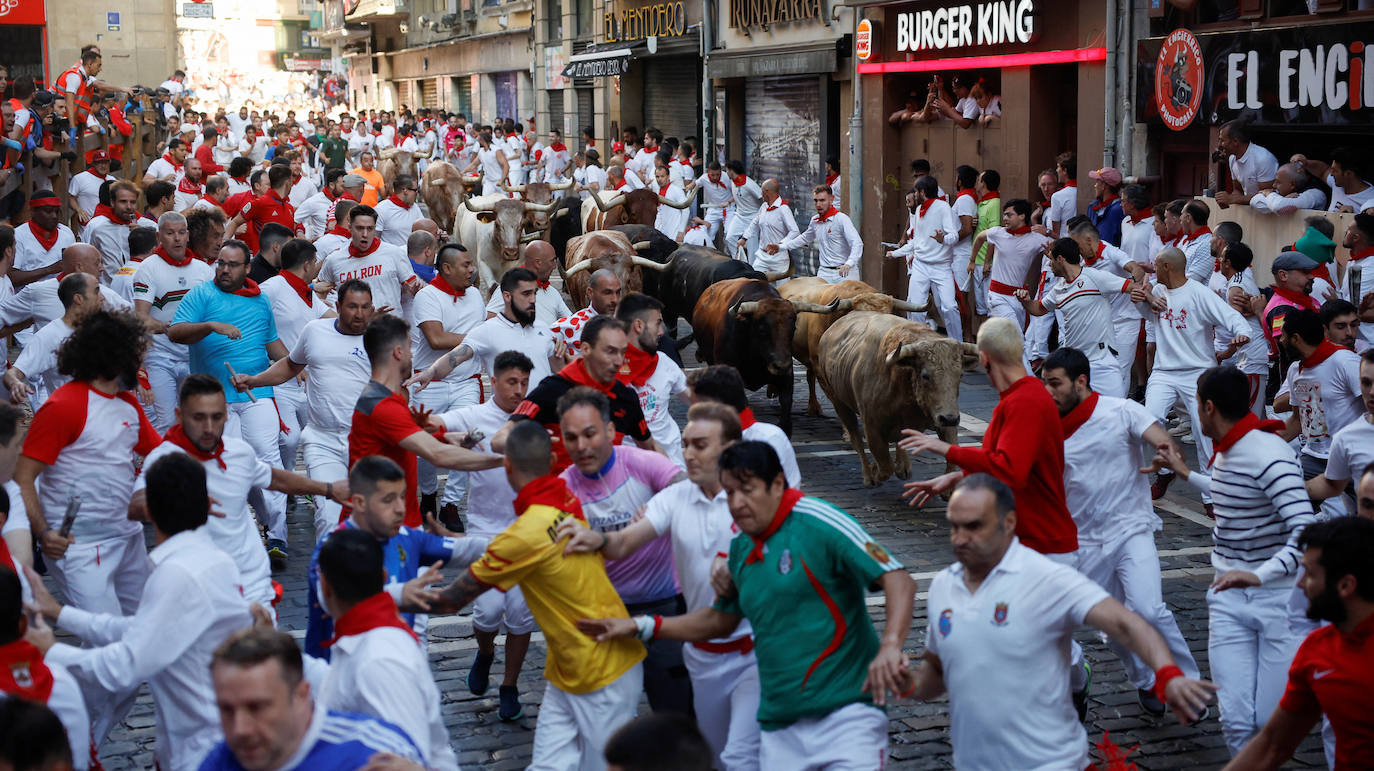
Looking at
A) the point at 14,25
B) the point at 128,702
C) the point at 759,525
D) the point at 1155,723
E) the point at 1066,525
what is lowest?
the point at 1155,723

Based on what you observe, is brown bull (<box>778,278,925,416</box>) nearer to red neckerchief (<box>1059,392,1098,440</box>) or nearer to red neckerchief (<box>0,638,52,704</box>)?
red neckerchief (<box>1059,392,1098,440</box>)

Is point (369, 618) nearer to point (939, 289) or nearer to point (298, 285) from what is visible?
point (298, 285)

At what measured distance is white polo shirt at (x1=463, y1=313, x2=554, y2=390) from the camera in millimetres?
8945

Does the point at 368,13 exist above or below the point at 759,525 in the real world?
above

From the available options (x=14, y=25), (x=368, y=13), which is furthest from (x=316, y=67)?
(x=14, y=25)

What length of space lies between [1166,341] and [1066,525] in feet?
13.9

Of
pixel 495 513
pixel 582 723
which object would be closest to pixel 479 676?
pixel 495 513

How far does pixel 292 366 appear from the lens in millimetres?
8625

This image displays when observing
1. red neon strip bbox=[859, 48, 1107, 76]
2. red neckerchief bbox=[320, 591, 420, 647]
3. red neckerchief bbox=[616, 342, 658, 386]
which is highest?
red neon strip bbox=[859, 48, 1107, 76]

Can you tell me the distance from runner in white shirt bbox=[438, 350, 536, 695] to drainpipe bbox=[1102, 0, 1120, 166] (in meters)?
10.4

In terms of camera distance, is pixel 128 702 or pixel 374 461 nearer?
pixel 374 461

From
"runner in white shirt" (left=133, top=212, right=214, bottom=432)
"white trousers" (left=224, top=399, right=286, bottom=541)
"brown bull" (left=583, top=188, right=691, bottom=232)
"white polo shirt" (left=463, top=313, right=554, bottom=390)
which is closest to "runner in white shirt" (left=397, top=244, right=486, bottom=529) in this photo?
"white polo shirt" (left=463, top=313, right=554, bottom=390)

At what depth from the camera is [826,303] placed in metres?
12.8

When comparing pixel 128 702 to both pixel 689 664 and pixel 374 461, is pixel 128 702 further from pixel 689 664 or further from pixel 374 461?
pixel 689 664
